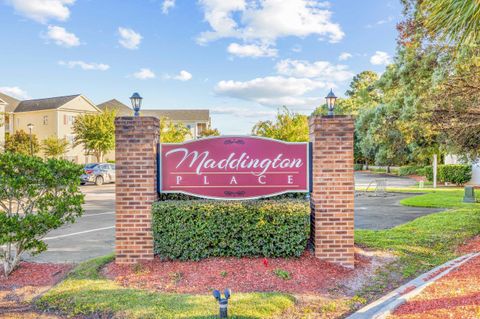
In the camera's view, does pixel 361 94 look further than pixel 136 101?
Yes

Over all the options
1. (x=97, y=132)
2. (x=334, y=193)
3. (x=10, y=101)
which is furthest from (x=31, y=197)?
(x=10, y=101)

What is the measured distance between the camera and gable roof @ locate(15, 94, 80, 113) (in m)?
40.9

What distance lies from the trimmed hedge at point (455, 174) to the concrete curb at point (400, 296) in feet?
69.8

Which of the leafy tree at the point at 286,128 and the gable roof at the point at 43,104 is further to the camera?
the gable roof at the point at 43,104

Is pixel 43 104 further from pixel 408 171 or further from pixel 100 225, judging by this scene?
pixel 408 171

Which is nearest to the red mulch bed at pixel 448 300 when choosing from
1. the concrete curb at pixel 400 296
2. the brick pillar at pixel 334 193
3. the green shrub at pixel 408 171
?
the concrete curb at pixel 400 296

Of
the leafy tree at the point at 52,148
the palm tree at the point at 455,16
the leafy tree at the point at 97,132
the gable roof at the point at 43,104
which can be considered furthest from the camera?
the gable roof at the point at 43,104

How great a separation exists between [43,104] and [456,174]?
134ft

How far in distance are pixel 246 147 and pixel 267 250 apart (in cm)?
164

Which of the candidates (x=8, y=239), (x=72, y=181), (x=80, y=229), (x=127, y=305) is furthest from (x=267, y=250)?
(x=80, y=229)

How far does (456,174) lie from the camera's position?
24.4 metres

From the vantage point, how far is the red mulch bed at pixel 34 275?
17.4 feet

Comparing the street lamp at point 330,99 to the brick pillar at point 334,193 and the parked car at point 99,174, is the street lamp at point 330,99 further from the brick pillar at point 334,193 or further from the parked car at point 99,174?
the parked car at point 99,174

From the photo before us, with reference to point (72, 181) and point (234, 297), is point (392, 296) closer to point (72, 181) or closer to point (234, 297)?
point (234, 297)
